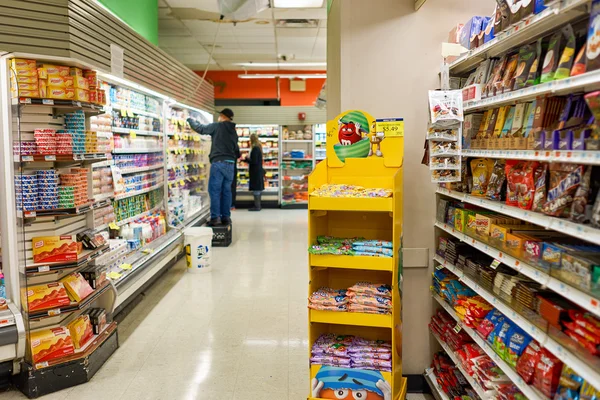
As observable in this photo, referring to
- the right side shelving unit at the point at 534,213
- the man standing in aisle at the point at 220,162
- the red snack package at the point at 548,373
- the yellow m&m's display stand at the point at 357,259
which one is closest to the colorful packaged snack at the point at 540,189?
the right side shelving unit at the point at 534,213

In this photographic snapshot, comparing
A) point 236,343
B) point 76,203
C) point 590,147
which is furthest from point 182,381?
point 590,147

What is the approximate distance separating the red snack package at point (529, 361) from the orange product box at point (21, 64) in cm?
352

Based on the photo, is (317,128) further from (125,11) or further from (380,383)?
(380,383)

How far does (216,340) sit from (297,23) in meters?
6.82

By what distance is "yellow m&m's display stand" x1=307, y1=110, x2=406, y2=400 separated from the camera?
117 inches

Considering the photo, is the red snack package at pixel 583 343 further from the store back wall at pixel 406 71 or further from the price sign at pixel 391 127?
the store back wall at pixel 406 71

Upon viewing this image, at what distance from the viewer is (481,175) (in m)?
2.78

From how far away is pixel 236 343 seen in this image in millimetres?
4480

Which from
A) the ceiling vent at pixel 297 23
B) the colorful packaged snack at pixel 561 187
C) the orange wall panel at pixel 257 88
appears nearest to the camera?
the colorful packaged snack at pixel 561 187

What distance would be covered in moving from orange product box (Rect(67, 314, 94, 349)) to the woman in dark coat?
9.30m

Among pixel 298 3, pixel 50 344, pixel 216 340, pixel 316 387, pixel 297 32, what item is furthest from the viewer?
pixel 297 32

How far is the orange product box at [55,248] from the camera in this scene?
143 inches

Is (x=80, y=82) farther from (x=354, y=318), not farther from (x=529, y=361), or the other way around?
(x=529, y=361)

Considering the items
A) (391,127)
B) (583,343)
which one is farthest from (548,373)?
(391,127)
